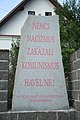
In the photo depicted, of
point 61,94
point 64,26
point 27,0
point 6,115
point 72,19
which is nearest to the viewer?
point 6,115

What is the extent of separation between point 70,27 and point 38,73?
23.1 feet

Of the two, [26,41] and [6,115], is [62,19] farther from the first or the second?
[6,115]

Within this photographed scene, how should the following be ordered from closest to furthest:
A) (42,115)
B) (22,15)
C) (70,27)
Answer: (42,115) → (70,27) → (22,15)

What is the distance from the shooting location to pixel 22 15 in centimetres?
1905

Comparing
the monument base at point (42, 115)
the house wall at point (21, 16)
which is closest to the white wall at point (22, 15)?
the house wall at point (21, 16)

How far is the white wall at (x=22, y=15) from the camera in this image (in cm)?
1892

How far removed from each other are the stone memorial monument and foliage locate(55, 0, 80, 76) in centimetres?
469

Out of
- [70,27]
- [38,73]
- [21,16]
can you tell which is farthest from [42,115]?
[21,16]

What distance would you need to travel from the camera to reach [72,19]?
12.4 m

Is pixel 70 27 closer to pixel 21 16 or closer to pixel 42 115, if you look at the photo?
pixel 42 115

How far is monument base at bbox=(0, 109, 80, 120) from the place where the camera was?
418 centimetres

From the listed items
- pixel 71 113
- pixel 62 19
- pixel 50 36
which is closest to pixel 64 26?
pixel 62 19

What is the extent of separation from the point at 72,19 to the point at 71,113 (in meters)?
8.62

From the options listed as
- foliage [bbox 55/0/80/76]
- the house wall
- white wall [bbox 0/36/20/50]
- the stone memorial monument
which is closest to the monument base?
the stone memorial monument
